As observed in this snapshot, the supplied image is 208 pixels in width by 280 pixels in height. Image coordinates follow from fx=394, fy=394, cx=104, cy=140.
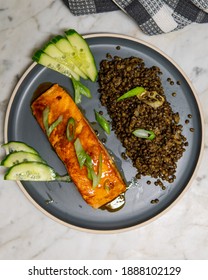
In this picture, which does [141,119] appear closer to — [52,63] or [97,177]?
[97,177]

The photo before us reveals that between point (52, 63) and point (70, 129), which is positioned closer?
point (70, 129)

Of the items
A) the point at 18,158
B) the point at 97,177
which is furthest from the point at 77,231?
the point at 18,158

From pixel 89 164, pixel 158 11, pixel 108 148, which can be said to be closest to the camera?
pixel 89 164

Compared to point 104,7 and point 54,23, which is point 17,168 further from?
point 104,7

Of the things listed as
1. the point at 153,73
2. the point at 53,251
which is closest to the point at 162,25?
the point at 153,73

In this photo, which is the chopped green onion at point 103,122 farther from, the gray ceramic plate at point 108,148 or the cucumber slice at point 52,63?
the cucumber slice at point 52,63

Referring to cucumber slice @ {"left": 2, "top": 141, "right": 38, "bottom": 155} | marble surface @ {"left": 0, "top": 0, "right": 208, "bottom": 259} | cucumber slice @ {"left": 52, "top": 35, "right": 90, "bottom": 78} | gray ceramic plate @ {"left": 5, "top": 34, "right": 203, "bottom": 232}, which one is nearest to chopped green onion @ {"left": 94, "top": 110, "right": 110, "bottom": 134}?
gray ceramic plate @ {"left": 5, "top": 34, "right": 203, "bottom": 232}
